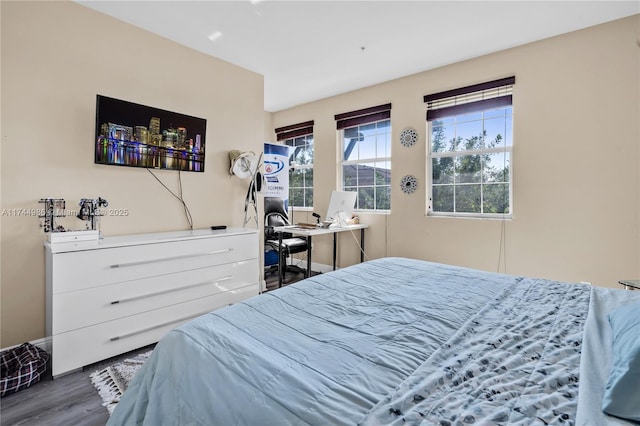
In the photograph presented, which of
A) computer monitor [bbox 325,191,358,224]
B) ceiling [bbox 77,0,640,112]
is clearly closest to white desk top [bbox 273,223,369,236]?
computer monitor [bbox 325,191,358,224]

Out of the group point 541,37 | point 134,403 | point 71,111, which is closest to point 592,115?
point 541,37

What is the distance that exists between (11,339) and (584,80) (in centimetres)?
498

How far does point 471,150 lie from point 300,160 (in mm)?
2610

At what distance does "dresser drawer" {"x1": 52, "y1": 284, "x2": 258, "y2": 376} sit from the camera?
6.12 ft

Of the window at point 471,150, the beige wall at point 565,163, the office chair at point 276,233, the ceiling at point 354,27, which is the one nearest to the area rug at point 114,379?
the office chair at point 276,233

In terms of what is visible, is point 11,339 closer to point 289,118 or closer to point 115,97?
point 115,97

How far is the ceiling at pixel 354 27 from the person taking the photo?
7.73 ft

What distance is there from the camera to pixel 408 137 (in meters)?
3.72

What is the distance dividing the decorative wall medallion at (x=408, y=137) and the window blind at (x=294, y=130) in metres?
1.53

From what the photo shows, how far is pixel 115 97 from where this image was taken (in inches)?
98.1

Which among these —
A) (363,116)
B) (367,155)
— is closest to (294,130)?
(363,116)

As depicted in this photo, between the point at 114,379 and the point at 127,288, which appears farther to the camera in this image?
the point at 127,288

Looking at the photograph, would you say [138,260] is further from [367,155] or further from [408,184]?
[367,155]

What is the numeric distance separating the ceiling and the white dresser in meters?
1.83
